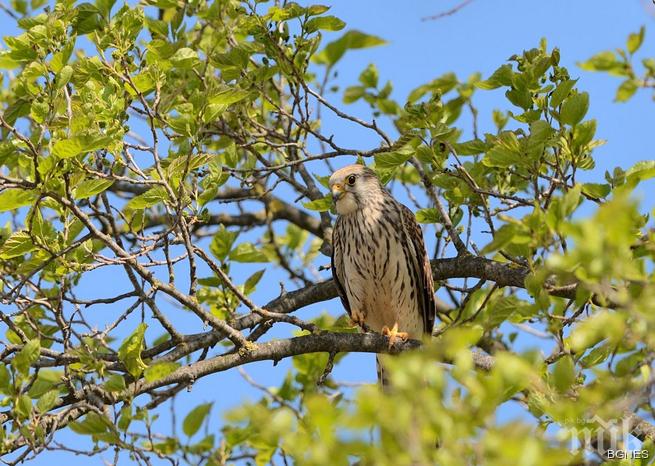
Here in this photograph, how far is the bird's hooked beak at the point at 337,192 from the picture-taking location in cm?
733

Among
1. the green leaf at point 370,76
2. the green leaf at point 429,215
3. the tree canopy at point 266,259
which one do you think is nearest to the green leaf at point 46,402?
the tree canopy at point 266,259

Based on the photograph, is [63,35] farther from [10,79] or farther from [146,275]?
[10,79]

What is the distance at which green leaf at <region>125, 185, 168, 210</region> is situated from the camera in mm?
5586

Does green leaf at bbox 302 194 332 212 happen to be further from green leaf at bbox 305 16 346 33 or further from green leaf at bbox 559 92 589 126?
green leaf at bbox 559 92 589 126

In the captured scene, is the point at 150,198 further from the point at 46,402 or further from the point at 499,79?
the point at 499,79

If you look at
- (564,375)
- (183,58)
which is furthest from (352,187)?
(564,375)

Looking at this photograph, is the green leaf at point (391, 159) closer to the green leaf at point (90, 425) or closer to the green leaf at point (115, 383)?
the green leaf at point (115, 383)

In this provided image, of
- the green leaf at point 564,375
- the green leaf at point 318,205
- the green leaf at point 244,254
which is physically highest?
the green leaf at point 318,205

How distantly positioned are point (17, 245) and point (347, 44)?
2.68 metres

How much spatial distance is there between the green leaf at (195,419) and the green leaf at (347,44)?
274 centimetres

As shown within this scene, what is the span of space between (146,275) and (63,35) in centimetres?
150

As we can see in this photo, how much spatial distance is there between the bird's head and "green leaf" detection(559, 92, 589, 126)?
232 centimetres

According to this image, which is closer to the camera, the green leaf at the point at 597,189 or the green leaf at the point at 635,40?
the green leaf at the point at 635,40

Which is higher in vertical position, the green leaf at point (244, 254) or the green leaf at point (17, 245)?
the green leaf at point (244, 254)
